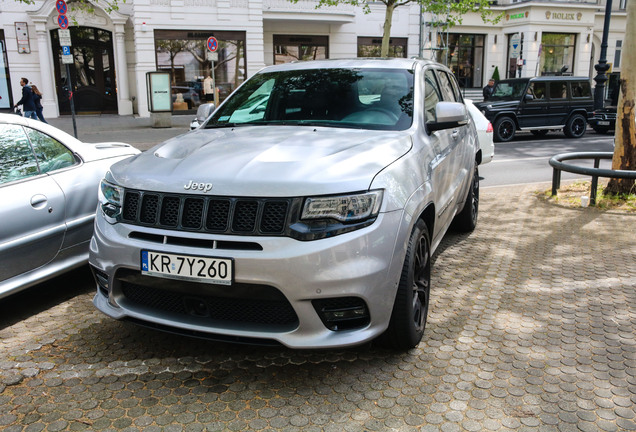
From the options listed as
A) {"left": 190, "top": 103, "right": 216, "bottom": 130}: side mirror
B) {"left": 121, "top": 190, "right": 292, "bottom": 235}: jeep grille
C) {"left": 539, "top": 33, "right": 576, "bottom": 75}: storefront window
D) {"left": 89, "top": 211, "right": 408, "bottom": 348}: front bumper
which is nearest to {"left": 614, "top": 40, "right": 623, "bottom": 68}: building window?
{"left": 539, "top": 33, "right": 576, "bottom": 75}: storefront window

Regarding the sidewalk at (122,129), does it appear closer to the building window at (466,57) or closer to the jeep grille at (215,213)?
the jeep grille at (215,213)

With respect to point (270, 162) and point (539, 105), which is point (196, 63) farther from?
point (270, 162)

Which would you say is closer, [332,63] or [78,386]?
[78,386]

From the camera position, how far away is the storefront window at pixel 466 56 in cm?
3388

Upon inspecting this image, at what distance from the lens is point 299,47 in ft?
95.1

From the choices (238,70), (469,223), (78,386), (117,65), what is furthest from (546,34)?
(78,386)

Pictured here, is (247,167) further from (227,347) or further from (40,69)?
(40,69)

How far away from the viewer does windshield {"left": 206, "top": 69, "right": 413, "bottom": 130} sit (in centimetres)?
399

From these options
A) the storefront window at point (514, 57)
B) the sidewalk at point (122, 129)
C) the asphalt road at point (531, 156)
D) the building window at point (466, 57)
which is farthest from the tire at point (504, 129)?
the building window at point (466, 57)

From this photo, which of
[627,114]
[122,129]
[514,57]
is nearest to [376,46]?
[514,57]

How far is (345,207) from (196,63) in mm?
24775

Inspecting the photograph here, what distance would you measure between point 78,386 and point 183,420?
0.74m

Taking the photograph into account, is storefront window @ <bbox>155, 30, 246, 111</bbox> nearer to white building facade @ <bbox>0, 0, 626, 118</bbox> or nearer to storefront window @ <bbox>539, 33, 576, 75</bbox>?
white building facade @ <bbox>0, 0, 626, 118</bbox>

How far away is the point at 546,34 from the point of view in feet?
113
